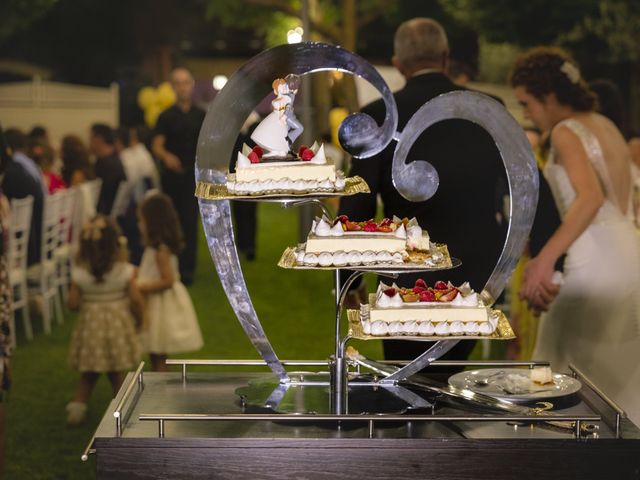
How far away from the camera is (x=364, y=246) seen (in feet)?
9.45

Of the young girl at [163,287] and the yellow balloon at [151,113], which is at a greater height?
the yellow balloon at [151,113]

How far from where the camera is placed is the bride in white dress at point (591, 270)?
16.5 ft

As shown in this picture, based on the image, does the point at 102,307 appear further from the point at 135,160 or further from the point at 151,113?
the point at 151,113

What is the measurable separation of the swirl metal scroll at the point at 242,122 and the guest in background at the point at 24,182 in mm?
3021

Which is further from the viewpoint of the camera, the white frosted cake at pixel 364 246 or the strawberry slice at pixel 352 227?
the strawberry slice at pixel 352 227

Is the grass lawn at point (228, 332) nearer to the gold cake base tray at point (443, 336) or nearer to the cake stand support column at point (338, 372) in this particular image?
the cake stand support column at point (338, 372)

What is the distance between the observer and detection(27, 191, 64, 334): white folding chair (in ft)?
19.7

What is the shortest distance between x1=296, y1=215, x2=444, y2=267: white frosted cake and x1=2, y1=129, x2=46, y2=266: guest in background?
3.35 meters

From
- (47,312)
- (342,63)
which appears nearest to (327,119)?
(47,312)

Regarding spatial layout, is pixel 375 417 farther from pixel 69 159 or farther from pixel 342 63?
pixel 69 159

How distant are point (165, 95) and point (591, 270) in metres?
2.51

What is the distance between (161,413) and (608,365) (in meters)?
2.78

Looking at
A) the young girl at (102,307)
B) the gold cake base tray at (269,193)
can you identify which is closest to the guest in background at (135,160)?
the young girl at (102,307)

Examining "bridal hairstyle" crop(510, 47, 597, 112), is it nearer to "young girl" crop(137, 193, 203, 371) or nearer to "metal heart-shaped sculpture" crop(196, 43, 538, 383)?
"young girl" crop(137, 193, 203, 371)
